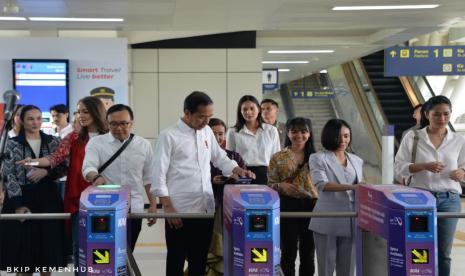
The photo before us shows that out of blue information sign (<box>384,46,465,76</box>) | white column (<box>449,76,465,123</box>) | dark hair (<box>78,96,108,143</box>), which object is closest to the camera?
dark hair (<box>78,96,108,143</box>)

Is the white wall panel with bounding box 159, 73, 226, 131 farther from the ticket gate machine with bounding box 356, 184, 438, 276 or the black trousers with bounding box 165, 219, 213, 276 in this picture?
the ticket gate machine with bounding box 356, 184, 438, 276

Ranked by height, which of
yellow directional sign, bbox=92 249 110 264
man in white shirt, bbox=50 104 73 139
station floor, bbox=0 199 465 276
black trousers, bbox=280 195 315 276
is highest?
man in white shirt, bbox=50 104 73 139

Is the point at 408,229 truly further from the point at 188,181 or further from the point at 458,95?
the point at 458,95

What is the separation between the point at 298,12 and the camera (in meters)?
7.84

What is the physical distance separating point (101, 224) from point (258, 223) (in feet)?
2.34

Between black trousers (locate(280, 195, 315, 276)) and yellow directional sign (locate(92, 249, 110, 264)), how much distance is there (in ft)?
6.46

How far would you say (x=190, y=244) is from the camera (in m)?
4.01

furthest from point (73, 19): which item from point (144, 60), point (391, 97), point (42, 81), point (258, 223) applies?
point (391, 97)

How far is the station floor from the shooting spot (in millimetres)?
5988

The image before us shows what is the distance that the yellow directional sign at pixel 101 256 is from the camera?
295 cm

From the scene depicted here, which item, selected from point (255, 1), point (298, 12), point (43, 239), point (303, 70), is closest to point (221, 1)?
point (255, 1)

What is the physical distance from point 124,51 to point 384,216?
20.3 feet

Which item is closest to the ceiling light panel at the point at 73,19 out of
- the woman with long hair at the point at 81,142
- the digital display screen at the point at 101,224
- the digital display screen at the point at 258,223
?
the woman with long hair at the point at 81,142

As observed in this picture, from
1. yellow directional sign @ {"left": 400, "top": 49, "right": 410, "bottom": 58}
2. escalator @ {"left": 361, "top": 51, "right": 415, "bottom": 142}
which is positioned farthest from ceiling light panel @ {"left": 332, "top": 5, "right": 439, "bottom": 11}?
escalator @ {"left": 361, "top": 51, "right": 415, "bottom": 142}
